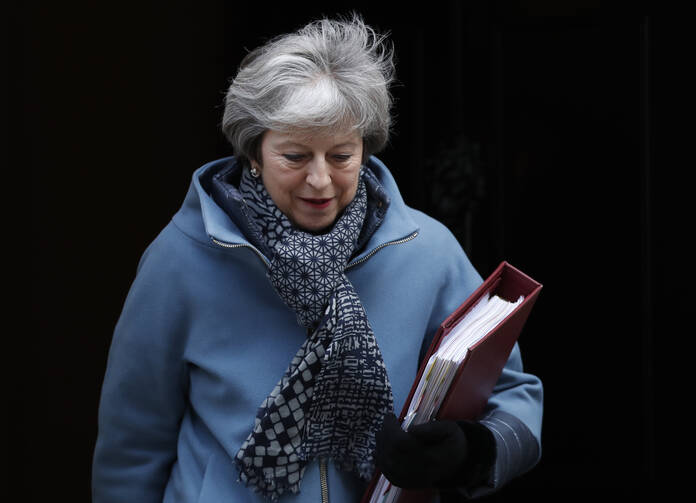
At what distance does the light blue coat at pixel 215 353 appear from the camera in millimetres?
1646

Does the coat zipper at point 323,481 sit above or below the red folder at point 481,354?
below

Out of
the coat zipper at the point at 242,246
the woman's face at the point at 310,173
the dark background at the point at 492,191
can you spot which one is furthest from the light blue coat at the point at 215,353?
the dark background at the point at 492,191

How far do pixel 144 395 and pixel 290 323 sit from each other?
0.32 m

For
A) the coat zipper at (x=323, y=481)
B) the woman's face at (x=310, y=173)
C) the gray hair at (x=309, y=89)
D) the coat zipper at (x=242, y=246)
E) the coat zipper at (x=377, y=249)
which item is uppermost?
the gray hair at (x=309, y=89)

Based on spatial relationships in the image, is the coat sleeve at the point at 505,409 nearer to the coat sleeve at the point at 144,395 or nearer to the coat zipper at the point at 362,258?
the coat zipper at the point at 362,258

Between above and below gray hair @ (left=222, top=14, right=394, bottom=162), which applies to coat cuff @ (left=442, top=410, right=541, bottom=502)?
below

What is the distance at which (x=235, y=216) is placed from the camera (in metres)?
1.68

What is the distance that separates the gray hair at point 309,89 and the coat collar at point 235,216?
0.11 m

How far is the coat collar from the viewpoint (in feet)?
5.38

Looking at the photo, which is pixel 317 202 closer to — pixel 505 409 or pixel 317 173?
pixel 317 173


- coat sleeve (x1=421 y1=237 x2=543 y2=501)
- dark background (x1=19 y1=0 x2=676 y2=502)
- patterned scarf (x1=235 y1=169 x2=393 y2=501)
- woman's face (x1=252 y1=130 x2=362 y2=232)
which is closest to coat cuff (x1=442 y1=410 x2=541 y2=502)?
coat sleeve (x1=421 y1=237 x2=543 y2=501)

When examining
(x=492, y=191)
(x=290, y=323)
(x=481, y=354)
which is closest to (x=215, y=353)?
(x=290, y=323)

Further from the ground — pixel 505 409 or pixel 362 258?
pixel 362 258

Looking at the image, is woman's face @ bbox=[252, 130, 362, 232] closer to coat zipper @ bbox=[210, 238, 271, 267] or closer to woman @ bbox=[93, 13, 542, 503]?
woman @ bbox=[93, 13, 542, 503]
